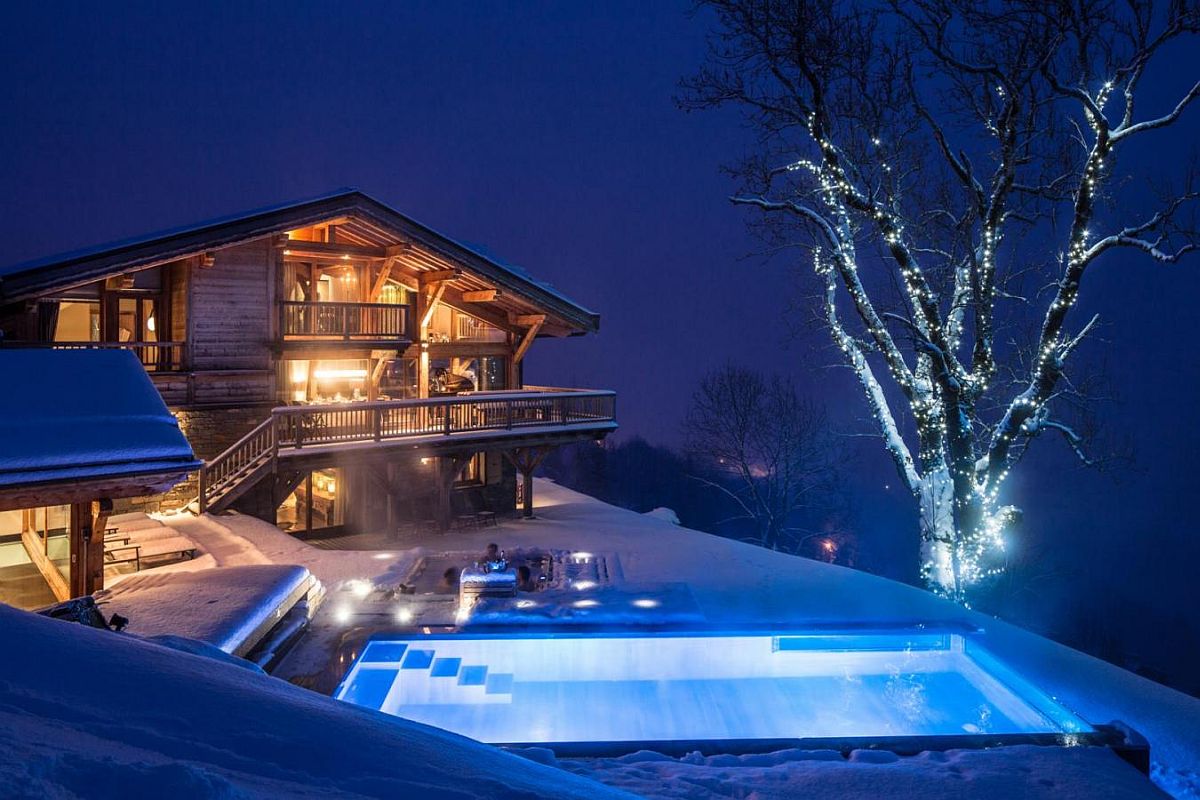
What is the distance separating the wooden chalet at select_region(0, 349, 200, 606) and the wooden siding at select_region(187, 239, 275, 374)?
6.33 meters

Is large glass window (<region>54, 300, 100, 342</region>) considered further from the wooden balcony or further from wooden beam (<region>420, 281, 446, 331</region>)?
wooden beam (<region>420, 281, 446, 331</region>)

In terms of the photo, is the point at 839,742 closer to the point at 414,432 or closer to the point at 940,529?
the point at 940,529

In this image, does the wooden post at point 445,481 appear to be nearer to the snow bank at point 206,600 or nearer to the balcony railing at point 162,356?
the balcony railing at point 162,356

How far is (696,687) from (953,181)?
37.4 feet

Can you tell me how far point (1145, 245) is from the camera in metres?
12.1

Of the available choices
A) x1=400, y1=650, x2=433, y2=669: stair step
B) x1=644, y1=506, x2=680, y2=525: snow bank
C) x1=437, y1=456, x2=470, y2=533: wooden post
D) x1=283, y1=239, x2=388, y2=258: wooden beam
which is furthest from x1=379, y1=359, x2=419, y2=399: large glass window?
x1=400, y1=650, x2=433, y2=669: stair step

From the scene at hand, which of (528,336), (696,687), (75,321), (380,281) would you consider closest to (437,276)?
(380,281)

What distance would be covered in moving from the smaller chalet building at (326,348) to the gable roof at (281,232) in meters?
0.04

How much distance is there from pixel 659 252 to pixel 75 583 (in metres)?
115

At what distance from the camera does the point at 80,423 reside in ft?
31.6

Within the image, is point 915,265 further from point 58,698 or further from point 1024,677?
point 58,698

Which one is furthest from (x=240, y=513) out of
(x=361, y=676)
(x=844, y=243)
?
(x=844, y=243)

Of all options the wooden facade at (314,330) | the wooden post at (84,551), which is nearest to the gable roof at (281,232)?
the wooden facade at (314,330)

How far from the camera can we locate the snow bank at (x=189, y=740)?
8.08 feet
